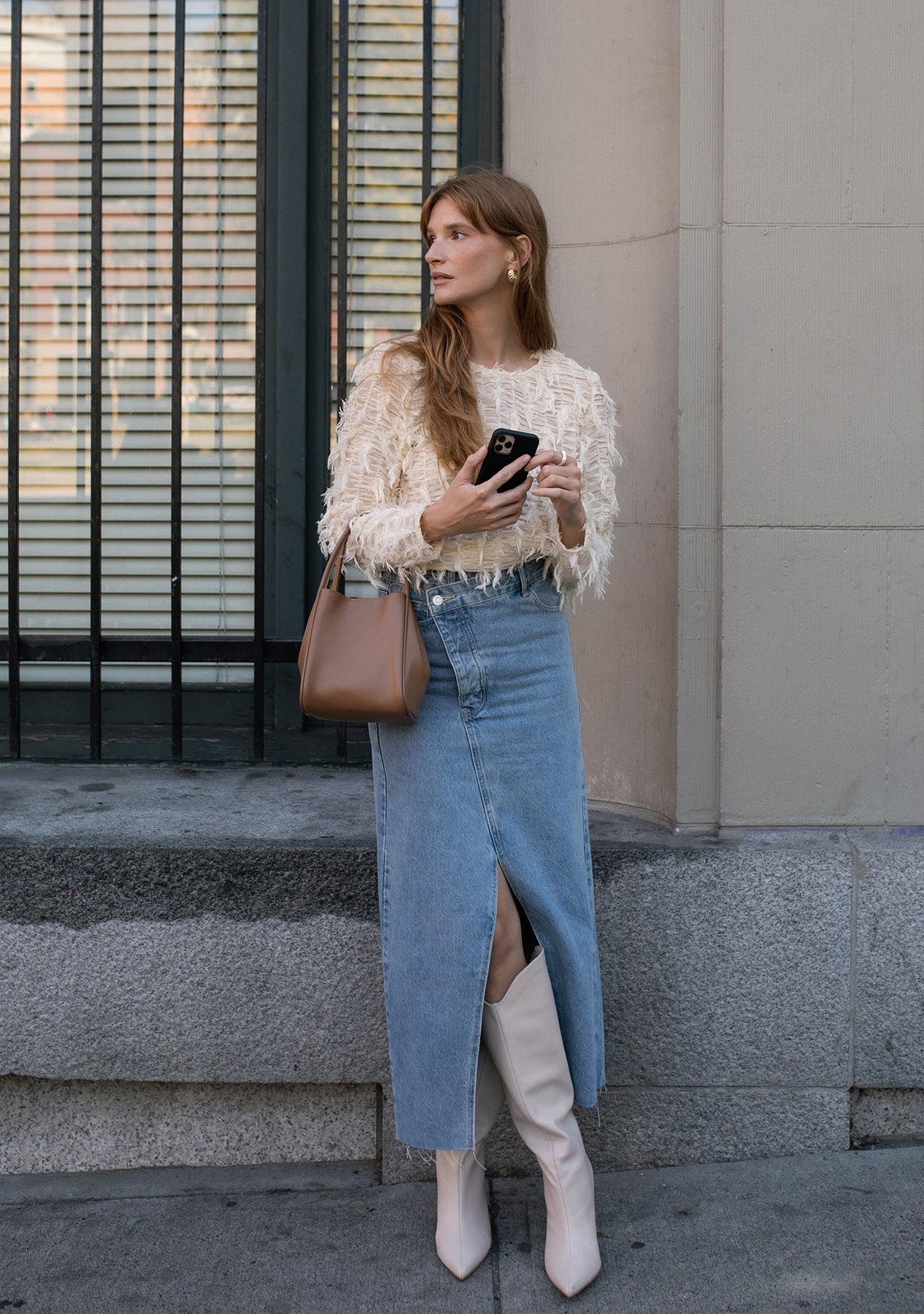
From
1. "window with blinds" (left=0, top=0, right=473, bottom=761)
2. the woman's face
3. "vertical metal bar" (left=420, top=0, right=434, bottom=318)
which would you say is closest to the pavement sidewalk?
"window with blinds" (left=0, top=0, right=473, bottom=761)

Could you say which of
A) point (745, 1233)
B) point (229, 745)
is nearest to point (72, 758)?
point (229, 745)

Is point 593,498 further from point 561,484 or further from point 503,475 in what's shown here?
point 503,475

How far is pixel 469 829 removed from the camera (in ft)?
8.26

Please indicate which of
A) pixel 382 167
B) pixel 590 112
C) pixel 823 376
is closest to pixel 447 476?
pixel 823 376

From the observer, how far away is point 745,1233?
9.32 ft

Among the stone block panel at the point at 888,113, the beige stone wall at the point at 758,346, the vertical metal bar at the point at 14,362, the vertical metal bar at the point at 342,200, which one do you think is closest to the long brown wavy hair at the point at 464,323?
the beige stone wall at the point at 758,346

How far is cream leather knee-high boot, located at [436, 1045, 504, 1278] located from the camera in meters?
2.66

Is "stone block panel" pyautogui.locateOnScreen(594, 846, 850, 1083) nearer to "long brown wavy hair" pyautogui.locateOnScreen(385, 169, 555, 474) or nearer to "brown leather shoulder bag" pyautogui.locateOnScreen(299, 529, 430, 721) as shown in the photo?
"brown leather shoulder bag" pyautogui.locateOnScreen(299, 529, 430, 721)

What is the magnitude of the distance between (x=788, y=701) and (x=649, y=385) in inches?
34.9

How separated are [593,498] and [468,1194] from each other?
58.0 inches

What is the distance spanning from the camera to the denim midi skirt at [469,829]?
2.51 m

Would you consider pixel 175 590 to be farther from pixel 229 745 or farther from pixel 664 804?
pixel 664 804

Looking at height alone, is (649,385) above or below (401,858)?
above

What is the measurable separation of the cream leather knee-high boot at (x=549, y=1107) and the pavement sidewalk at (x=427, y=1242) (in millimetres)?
84
